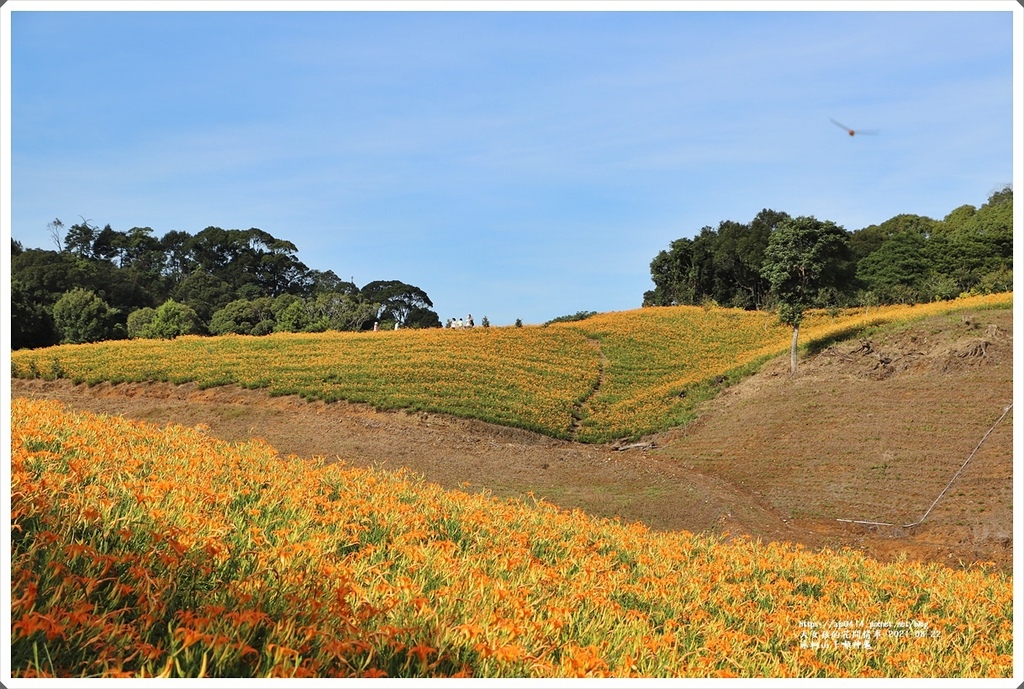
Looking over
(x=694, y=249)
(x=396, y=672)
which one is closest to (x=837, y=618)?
(x=396, y=672)

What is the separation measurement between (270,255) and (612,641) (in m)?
67.4

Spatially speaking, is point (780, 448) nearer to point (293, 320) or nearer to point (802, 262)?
point (802, 262)

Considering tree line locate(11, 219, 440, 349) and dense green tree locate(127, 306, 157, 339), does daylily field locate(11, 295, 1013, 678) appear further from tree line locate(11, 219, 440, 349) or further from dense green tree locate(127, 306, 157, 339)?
dense green tree locate(127, 306, 157, 339)

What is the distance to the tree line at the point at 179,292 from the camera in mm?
37000

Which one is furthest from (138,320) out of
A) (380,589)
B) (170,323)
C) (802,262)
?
(380,589)

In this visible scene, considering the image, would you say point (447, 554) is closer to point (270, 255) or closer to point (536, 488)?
point (536, 488)

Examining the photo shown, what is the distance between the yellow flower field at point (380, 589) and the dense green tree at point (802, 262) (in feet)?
63.0

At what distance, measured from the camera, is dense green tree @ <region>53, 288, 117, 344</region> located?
36.3 m

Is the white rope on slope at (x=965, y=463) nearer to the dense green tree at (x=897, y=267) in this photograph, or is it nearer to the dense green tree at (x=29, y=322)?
the dense green tree at (x=29, y=322)

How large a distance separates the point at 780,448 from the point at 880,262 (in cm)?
4240

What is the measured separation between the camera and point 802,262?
27031mm

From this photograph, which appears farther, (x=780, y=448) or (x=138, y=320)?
(x=138, y=320)

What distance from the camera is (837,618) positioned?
21.4 ft

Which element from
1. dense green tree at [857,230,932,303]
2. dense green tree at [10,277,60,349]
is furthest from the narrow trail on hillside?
dense green tree at [857,230,932,303]
